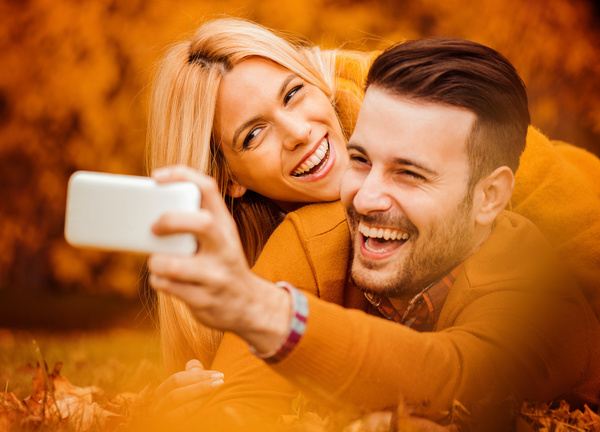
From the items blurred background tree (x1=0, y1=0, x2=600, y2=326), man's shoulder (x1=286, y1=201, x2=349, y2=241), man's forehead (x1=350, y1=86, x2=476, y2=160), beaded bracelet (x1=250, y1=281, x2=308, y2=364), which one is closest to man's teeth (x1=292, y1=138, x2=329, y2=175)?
man's shoulder (x1=286, y1=201, x2=349, y2=241)

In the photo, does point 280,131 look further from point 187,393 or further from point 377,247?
point 187,393

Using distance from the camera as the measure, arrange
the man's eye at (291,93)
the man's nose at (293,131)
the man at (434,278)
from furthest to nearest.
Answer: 1. the man's eye at (291,93)
2. the man's nose at (293,131)
3. the man at (434,278)

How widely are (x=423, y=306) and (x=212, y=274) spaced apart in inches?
36.8

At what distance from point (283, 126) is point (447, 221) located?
71cm

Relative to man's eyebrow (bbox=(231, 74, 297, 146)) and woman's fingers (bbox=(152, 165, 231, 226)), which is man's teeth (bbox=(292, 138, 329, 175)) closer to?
man's eyebrow (bbox=(231, 74, 297, 146))

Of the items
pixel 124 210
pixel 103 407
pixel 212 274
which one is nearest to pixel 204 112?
pixel 103 407

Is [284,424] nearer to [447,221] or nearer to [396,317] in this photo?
[396,317]

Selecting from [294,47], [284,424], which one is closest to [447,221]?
[284,424]

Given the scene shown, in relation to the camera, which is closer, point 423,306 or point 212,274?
point 212,274

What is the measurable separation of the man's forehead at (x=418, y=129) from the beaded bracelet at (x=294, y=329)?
0.60m

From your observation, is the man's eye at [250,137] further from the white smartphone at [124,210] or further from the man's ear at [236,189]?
the white smartphone at [124,210]

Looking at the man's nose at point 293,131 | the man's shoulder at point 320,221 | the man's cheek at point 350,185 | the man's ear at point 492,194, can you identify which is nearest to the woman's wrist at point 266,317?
the man's cheek at point 350,185

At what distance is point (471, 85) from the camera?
204cm

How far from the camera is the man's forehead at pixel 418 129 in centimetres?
198
